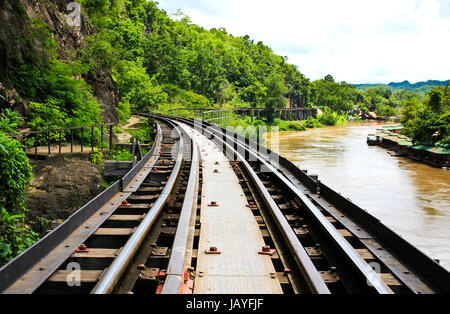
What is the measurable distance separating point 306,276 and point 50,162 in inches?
287

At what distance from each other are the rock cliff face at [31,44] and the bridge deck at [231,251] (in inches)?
161

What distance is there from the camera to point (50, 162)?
8688 millimetres

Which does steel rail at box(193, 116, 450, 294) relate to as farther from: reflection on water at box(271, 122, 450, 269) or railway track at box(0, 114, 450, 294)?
reflection on water at box(271, 122, 450, 269)

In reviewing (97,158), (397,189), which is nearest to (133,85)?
(397,189)

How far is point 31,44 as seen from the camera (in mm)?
10930

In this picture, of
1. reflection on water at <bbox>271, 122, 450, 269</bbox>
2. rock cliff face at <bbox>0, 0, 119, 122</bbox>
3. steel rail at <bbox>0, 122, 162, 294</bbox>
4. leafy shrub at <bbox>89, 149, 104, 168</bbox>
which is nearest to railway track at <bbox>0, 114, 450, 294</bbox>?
steel rail at <bbox>0, 122, 162, 294</bbox>

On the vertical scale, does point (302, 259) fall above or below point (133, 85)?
below

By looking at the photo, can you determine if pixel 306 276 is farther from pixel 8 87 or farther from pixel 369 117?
pixel 369 117

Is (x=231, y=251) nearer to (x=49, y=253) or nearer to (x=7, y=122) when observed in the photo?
(x=49, y=253)

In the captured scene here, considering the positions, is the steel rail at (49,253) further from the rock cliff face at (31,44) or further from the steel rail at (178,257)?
the rock cliff face at (31,44)

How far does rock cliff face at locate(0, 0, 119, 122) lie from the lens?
9711mm

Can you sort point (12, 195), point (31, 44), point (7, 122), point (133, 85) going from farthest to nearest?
point (133, 85) → point (31, 44) → point (12, 195) → point (7, 122)

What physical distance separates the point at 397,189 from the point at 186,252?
20.1 m

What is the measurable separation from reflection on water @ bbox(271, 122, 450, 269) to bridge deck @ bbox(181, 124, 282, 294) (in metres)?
7.04
